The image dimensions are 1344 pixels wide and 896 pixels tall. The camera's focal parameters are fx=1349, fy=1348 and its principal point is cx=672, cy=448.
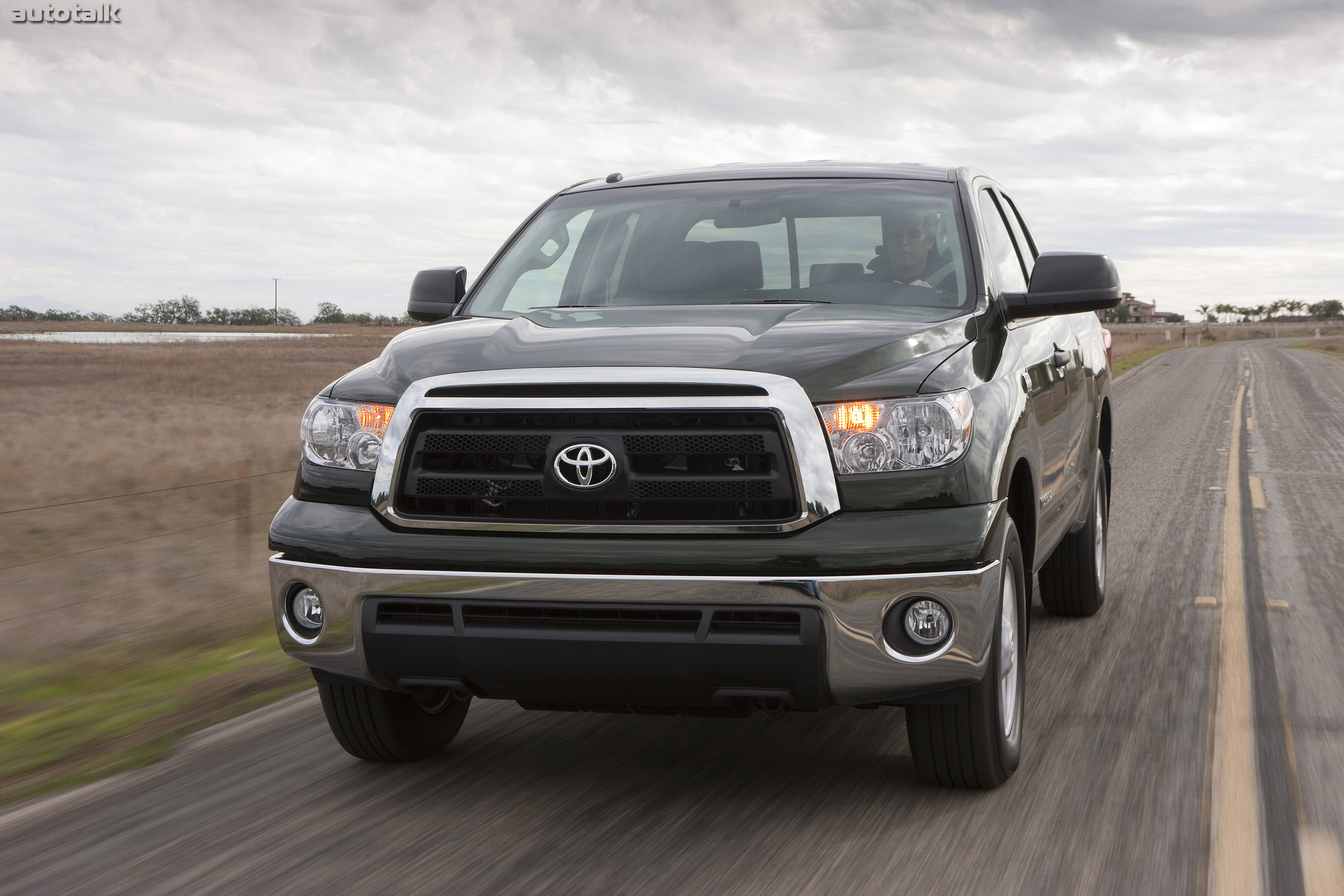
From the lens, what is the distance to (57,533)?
10484 millimetres

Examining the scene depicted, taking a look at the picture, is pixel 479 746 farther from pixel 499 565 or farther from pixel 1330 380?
pixel 1330 380

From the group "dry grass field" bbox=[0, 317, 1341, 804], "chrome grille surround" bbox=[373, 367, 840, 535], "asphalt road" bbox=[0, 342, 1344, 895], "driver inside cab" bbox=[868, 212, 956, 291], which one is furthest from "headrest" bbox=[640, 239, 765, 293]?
"dry grass field" bbox=[0, 317, 1341, 804]

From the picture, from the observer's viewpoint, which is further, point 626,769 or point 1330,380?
point 1330,380

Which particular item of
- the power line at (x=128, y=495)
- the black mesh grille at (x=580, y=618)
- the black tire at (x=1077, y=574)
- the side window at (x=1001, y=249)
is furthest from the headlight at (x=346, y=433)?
the black tire at (x=1077, y=574)

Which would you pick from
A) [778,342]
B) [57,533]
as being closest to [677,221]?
[778,342]

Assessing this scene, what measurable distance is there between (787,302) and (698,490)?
127 cm

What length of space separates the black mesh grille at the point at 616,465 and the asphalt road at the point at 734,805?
36.3 inches

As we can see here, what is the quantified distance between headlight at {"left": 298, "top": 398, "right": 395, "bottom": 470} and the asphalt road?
1.07m

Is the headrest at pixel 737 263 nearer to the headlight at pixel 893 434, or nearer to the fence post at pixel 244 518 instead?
the headlight at pixel 893 434

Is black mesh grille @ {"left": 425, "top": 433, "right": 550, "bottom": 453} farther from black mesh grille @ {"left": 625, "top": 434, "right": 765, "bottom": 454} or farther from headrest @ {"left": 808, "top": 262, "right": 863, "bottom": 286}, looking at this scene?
headrest @ {"left": 808, "top": 262, "right": 863, "bottom": 286}

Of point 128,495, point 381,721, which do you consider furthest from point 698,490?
point 128,495

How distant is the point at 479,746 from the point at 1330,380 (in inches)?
1206

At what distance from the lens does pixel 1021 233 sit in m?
6.55

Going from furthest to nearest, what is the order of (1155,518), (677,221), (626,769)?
(1155,518) < (677,221) < (626,769)
